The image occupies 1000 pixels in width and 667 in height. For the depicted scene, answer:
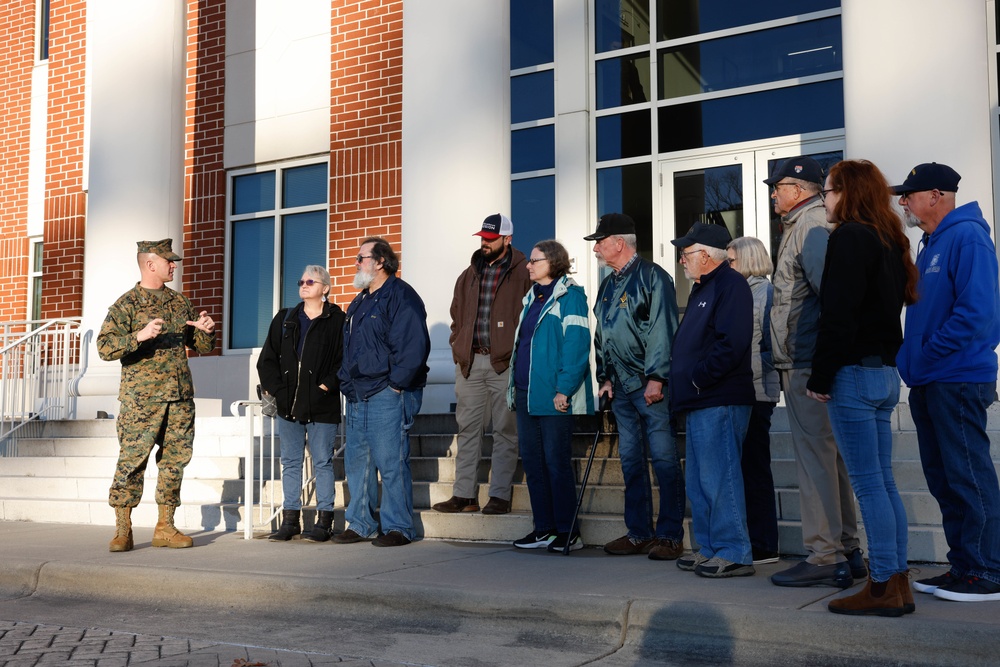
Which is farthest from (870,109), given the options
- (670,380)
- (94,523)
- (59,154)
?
(59,154)

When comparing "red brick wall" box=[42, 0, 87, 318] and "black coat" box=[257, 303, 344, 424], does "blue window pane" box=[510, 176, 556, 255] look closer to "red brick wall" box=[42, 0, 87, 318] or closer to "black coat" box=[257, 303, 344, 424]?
"black coat" box=[257, 303, 344, 424]

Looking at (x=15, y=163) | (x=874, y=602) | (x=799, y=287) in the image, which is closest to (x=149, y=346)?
(x=799, y=287)

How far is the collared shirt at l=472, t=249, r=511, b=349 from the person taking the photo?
321 inches

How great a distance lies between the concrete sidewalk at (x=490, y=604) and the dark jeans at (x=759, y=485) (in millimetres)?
580

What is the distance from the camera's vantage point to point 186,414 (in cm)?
782

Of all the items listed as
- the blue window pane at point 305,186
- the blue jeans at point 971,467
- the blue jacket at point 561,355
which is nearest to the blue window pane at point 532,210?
the blue window pane at point 305,186

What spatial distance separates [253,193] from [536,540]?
27.4 ft

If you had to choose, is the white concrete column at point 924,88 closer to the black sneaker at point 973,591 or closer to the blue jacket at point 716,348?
the blue jacket at point 716,348

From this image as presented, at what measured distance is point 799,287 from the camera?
563 centimetres

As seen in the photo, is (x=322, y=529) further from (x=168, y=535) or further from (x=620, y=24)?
(x=620, y=24)

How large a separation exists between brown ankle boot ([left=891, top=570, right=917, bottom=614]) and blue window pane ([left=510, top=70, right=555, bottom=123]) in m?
8.27

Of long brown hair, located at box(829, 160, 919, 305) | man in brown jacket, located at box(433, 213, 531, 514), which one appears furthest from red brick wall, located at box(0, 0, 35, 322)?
long brown hair, located at box(829, 160, 919, 305)

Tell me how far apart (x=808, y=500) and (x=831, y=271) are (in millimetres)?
1365

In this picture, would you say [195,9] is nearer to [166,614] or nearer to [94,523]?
[94,523]
